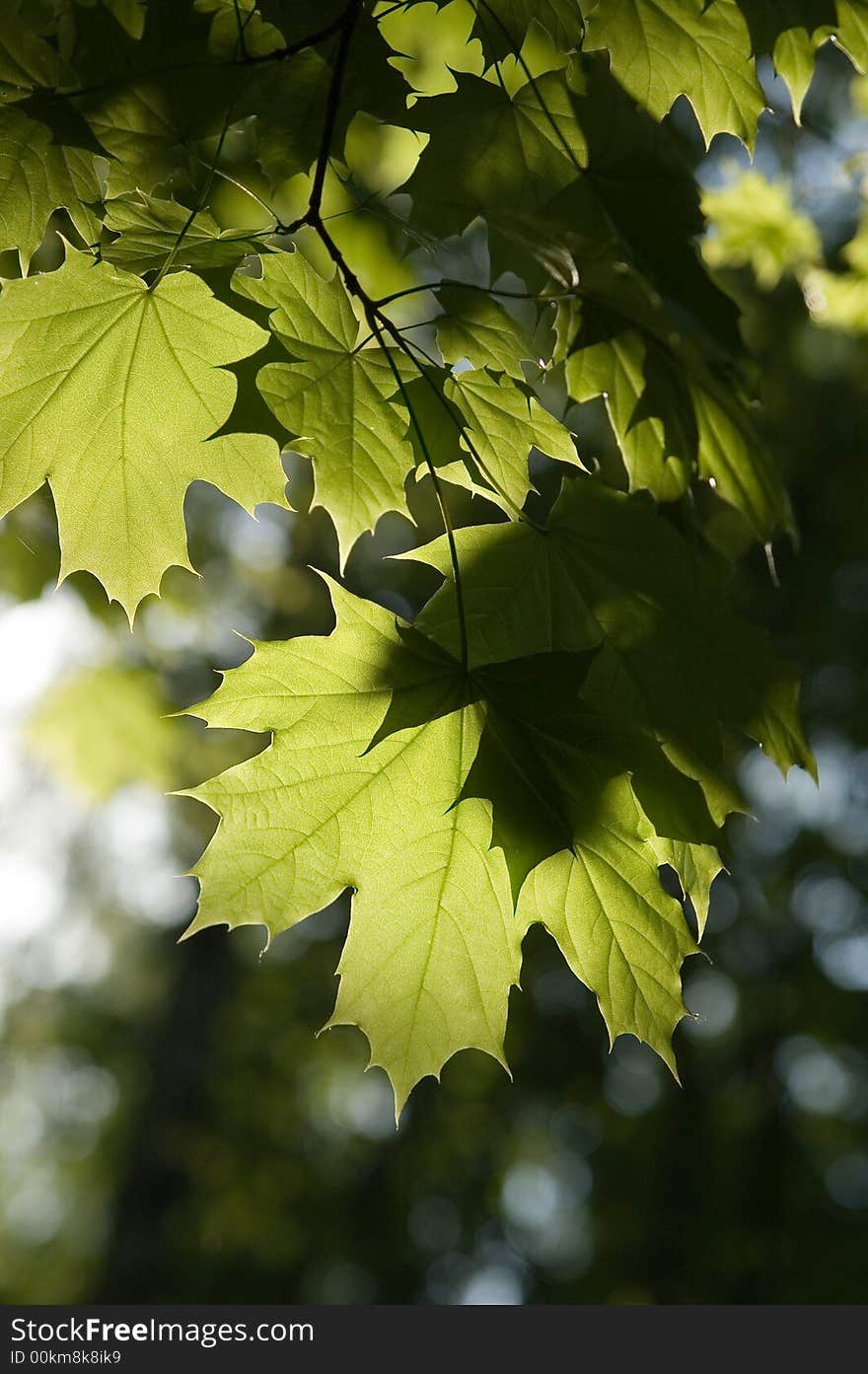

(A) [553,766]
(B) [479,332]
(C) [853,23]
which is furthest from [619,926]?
(C) [853,23]

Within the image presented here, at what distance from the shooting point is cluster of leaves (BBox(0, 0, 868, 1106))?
117 cm

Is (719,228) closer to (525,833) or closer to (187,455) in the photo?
(187,455)

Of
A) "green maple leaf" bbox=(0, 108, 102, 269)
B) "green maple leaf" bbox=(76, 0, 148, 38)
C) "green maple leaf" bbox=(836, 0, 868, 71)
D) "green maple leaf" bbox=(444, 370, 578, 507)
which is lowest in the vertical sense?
"green maple leaf" bbox=(444, 370, 578, 507)

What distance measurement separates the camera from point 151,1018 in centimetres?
1375

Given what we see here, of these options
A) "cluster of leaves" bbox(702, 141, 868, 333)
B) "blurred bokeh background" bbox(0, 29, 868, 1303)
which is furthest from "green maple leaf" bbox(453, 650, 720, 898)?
"blurred bokeh background" bbox(0, 29, 868, 1303)

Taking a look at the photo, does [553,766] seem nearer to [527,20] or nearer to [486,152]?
[486,152]

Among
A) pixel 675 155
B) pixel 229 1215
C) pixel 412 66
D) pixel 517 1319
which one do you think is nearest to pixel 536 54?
pixel 412 66

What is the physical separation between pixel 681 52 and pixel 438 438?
1.98 feet

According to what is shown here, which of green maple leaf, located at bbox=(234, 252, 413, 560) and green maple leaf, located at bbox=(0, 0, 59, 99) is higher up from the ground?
green maple leaf, located at bbox=(0, 0, 59, 99)

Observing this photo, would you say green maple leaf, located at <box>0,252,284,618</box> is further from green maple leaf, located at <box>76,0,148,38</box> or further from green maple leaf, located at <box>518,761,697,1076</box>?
green maple leaf, located at <box>518,761,697,1076</box>

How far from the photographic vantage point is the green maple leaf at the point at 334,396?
4.09 ft

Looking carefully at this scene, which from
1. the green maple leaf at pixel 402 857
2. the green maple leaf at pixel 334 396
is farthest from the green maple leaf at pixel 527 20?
the green maple leaf at pixel 402 857

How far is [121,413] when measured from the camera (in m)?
1.34

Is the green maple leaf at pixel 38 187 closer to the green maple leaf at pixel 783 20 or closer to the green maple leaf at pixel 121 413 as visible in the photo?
the green maple leaf at pixel 121 413
